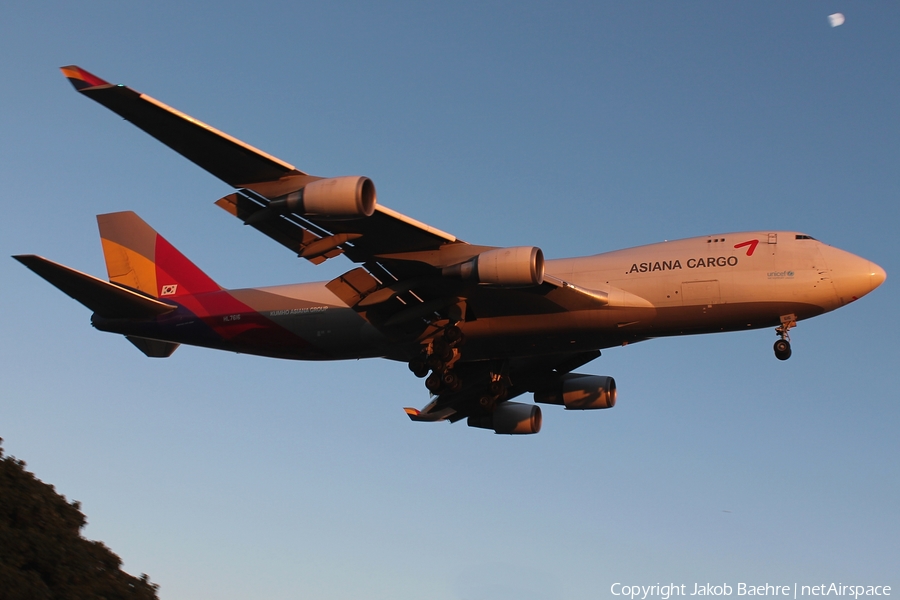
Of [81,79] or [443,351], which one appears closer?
[81,79]

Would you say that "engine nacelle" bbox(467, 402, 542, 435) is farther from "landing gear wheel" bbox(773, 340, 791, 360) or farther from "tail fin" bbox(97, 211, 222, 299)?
"tail fin" bbox(97, 211, 222, 299)

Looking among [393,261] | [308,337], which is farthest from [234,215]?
[308,337]

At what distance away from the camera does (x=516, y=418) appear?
1494 inches

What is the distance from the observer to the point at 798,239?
29.6m

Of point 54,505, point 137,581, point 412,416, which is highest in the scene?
point 412,416

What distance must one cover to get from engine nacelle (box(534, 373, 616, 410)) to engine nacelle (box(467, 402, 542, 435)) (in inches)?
43.7

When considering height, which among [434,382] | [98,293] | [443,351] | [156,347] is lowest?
[434,382]

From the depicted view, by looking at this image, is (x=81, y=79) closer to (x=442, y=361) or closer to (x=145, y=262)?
(x=442, y=361)

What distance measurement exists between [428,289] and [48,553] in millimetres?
13239

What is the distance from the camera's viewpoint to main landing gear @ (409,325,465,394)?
30594 mm

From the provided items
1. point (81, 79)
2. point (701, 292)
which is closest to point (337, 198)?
point (81, 79)

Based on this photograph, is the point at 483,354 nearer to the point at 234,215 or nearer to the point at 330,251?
the point at 330,251

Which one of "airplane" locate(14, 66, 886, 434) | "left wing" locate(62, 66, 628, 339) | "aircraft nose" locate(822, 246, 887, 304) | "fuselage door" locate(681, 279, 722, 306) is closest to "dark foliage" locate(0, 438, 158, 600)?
"airplane" locate(14, 66, 886, 434)

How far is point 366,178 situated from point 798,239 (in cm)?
1371
